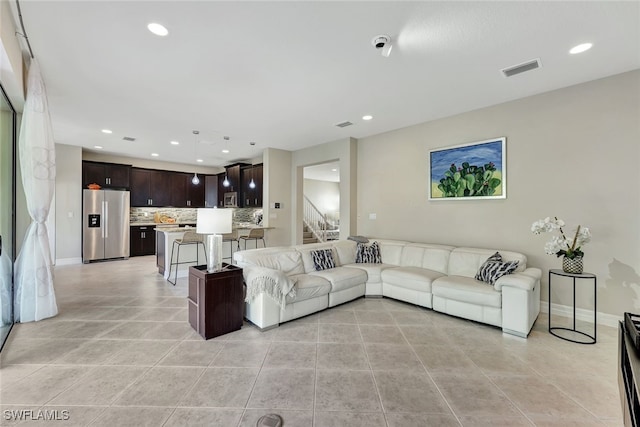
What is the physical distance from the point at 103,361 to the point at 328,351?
2.03 meters

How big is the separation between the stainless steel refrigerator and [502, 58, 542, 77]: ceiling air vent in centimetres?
865

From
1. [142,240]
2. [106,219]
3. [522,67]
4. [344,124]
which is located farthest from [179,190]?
[522,67]

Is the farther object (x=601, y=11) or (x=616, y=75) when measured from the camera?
(x=616, y=75)

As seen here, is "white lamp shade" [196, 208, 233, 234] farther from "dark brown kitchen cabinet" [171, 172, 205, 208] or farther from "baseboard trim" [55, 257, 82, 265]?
"dark brown kitchen cabinet" [171, 172, 205, 208]

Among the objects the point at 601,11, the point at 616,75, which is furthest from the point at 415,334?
the point at 616,75

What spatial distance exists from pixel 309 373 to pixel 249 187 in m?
6.40

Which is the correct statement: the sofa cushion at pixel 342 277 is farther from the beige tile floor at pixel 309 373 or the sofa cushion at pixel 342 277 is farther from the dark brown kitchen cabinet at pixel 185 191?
the dark brown kitchen cabinet at pixel 185 191

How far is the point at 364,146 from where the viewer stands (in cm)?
567

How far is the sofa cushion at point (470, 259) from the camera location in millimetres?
3529

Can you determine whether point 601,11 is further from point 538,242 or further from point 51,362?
point 51,362

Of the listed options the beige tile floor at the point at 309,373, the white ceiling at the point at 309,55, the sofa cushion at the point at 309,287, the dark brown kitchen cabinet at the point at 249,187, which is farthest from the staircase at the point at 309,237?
the beige tile floor at the point at 309,373

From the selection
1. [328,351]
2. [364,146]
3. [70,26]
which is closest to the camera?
[70,26]

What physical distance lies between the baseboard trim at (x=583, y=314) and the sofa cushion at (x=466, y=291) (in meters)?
1.12

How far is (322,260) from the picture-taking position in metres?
4.08
